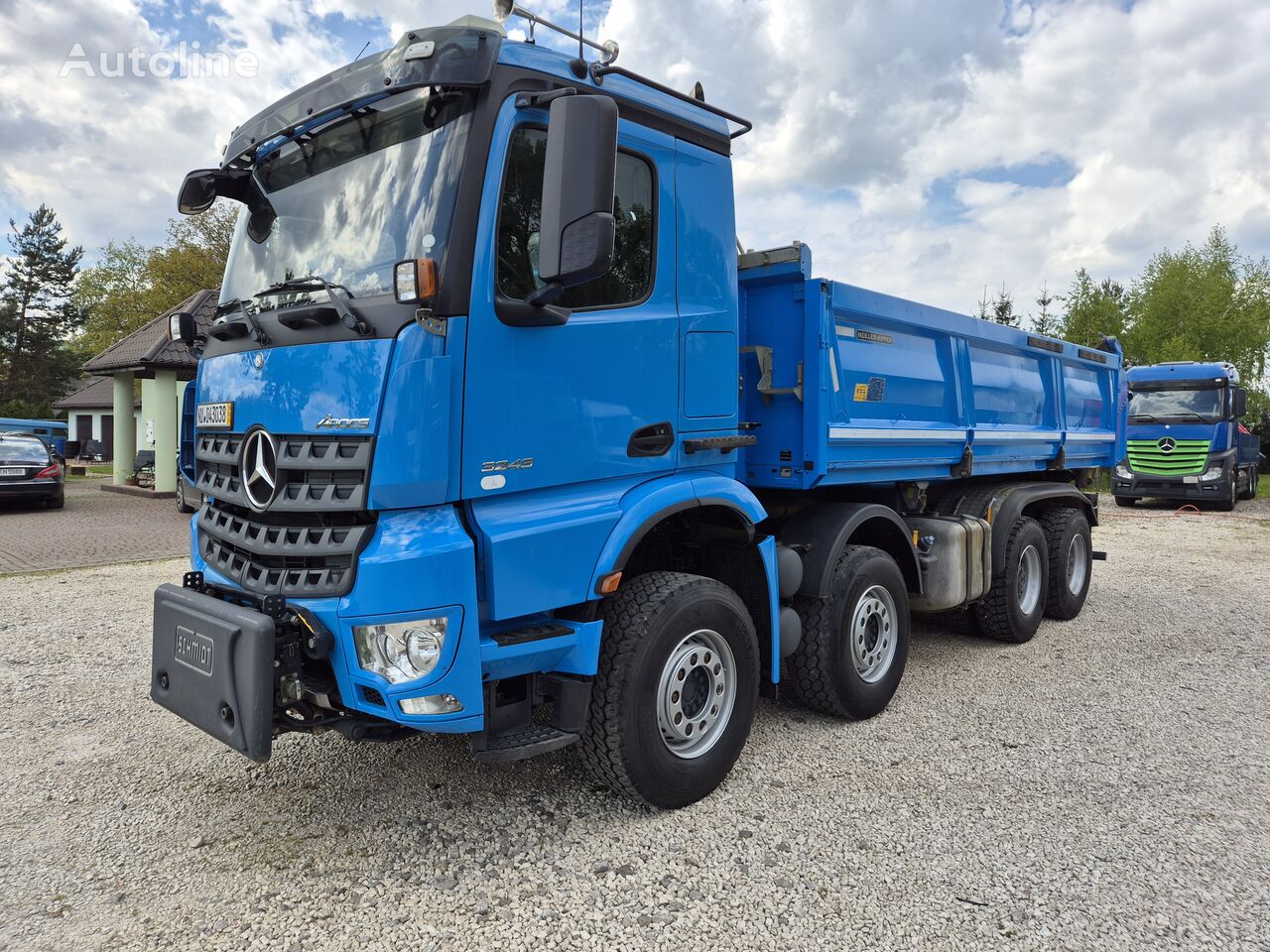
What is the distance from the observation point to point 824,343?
4133 mm

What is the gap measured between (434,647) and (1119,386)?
25.7 ft

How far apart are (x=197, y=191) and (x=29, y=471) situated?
15.9 meters

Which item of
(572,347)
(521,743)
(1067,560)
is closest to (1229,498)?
(1067,560)

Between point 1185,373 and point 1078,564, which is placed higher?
point 1185,373

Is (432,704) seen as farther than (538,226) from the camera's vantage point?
No

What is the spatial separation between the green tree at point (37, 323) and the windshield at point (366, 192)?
50.9 m

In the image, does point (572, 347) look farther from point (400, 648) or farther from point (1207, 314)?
point (1207, 314)

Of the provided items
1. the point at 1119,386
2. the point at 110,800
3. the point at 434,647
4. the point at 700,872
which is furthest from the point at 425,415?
the point at 1119,386

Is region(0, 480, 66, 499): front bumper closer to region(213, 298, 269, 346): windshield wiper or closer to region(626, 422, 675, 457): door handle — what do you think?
region(213, 298, 269, 346): windshield wiper

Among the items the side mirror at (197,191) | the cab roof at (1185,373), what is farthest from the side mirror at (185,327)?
the cab roof at (1185,373)

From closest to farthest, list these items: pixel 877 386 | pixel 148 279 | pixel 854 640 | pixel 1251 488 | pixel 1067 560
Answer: pixel 854 640
pixel 877 386
pixel 1067 560
pixel 1251 488
pixel 148 279

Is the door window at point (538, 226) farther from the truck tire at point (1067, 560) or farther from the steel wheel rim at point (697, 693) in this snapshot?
the truck tire at point (1067, 560)

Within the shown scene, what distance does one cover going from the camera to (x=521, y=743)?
2992 mm

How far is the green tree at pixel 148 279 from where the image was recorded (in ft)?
111
